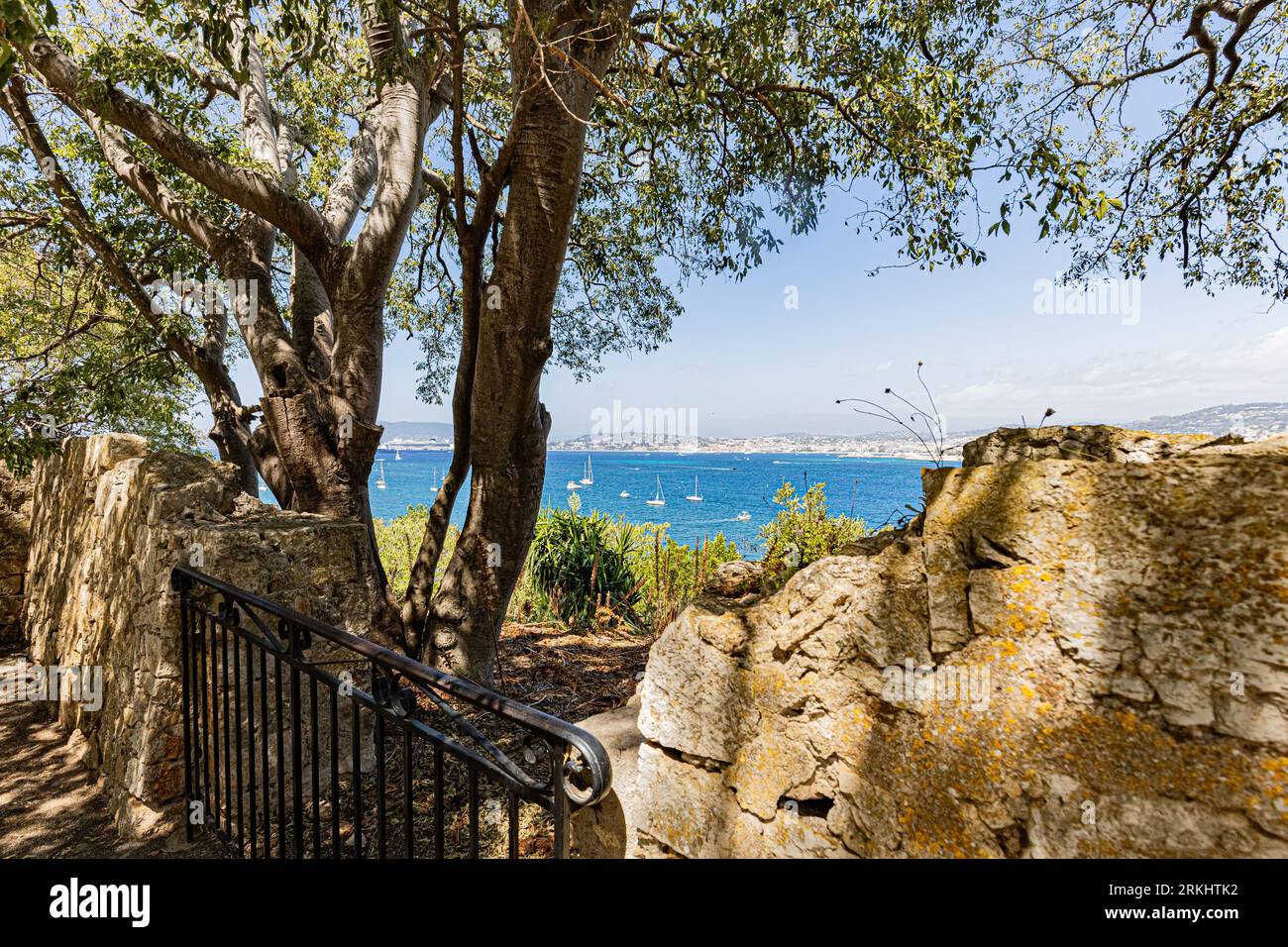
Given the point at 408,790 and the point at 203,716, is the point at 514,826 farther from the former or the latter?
the point at 203,716

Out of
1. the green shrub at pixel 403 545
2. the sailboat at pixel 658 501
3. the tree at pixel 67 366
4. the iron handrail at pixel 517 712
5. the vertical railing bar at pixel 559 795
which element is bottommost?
the sailboat at pixel 658 501

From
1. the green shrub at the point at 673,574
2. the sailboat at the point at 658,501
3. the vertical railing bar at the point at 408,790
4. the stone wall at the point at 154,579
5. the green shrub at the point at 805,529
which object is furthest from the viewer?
the sailboat at the point at 658,501

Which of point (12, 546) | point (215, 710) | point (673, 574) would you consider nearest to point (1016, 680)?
point (215, 710)

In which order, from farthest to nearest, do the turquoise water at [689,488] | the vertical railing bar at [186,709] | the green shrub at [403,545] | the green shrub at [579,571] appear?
the turquoise water at [689,488] → the green shrub at [403,545] → the green shrub at [579,571] → the vertical railing bar at [186,709]

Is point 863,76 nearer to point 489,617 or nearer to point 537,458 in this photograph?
point 537,458

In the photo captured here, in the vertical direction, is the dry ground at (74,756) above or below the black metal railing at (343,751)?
below

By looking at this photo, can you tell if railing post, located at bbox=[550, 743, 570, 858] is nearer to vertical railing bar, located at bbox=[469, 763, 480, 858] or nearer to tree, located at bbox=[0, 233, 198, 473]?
vertical railing bar, located at bbox=[469, 763, 480, 858]

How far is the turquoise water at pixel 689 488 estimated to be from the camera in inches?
1735

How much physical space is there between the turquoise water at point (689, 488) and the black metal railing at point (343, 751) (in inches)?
836

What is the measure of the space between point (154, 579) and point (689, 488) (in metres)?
79.7

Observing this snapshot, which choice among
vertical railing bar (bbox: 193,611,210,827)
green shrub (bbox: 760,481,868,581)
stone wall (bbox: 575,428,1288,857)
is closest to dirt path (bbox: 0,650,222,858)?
vertical railing bar (bbox: 193,611,210,827)

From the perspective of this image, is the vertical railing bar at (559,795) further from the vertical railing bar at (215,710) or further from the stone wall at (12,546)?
the stone wall at (12,546)

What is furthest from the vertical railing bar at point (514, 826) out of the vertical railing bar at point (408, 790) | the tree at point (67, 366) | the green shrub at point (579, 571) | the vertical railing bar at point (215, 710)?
the green shrub at point (579, 571)

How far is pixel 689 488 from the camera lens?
270 ft
